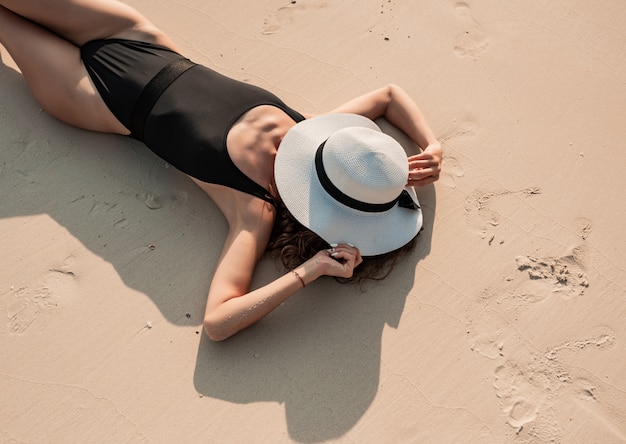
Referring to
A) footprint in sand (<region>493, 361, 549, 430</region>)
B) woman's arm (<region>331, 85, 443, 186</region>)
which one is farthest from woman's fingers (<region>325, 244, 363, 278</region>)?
footprint in sand (<region>493, 361, 549, 430</region>)

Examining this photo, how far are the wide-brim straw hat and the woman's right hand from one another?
39 millimetres

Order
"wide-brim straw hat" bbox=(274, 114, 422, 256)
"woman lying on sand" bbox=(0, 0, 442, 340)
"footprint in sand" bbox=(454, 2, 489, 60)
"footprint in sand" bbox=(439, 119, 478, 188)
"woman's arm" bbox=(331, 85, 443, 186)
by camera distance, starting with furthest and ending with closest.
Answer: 1. "footprint in sand" bbox=(454, 2, 489, 60)
2. "footprint in sand" bbox=(439, 119, 478, 188)
3. "woman's arm" bbox=(331, 85, 443, 186)
4. "woman lying on sand" bbox=(0, 0, 442, 340)
5. "wide-brim straw hat" bbox=(274, 114, 422, 256)

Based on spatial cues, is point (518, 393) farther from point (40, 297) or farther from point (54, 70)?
point (54, 70)

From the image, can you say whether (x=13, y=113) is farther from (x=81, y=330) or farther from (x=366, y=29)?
(x=366, y=29)

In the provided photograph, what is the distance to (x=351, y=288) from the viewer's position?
310 cm

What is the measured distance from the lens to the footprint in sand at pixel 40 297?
290 cm

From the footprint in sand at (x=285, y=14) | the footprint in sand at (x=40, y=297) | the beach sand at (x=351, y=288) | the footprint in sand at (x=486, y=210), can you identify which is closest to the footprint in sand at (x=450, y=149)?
the beach sand at (x=351, y=288)

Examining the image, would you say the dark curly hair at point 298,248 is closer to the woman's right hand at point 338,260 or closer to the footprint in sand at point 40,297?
the woman's right hand at point 338,260

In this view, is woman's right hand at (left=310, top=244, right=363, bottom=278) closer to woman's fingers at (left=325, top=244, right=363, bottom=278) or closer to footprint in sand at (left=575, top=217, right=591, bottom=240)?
woman's fingers at (left=325, top=244, right=363, bottom=278)

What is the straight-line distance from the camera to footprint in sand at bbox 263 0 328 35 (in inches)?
153

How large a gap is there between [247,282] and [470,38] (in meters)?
2.28

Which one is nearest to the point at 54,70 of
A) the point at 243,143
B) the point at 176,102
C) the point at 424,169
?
the point at 176,102

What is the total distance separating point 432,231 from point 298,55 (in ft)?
4.81

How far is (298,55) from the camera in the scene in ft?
12.5
